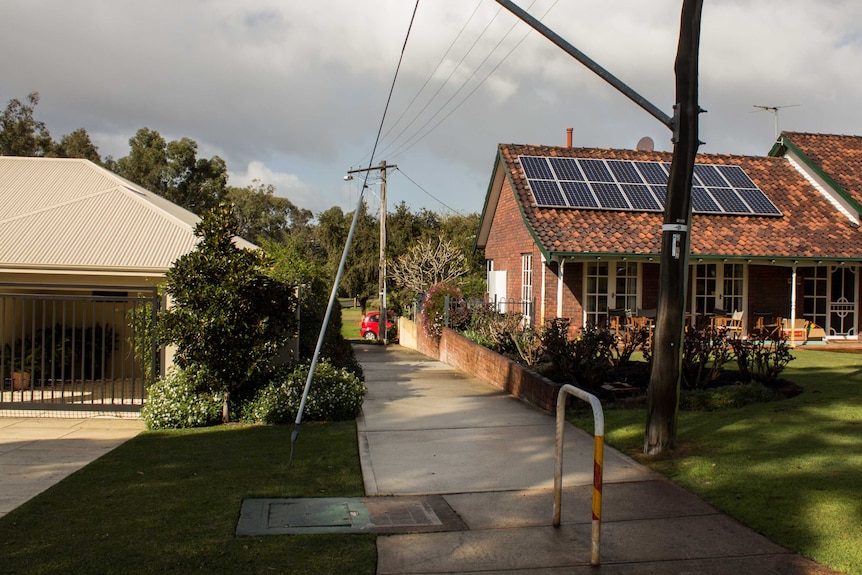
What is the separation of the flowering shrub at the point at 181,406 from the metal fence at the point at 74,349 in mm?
609

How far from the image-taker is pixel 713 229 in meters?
20.7

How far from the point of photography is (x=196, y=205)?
47.5 meters

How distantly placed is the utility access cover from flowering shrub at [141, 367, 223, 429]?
4225mm

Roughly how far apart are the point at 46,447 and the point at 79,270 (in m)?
4.81

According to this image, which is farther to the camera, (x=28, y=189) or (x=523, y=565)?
(x=28, y=189)

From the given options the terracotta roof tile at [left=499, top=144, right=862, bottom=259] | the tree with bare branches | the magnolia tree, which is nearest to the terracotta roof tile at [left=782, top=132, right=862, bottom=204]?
the terracotta roof tile at [left=499, top=144, right=862, bottom=259]

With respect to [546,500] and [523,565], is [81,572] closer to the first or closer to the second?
[523,565]

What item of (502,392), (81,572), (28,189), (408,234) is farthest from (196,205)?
(81,572)

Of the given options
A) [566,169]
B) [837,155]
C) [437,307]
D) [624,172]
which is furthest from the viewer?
[837,155]

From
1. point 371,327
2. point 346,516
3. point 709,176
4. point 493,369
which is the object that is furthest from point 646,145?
point 346,516

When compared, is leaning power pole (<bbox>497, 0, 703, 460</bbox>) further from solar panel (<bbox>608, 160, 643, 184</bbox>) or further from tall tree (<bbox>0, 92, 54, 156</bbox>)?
tall tree (<bbox>0, 92, 54, 156</bbox>)

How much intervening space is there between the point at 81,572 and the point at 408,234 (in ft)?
Result: 131

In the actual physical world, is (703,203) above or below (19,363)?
above

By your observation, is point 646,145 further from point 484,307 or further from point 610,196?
point 484,307
